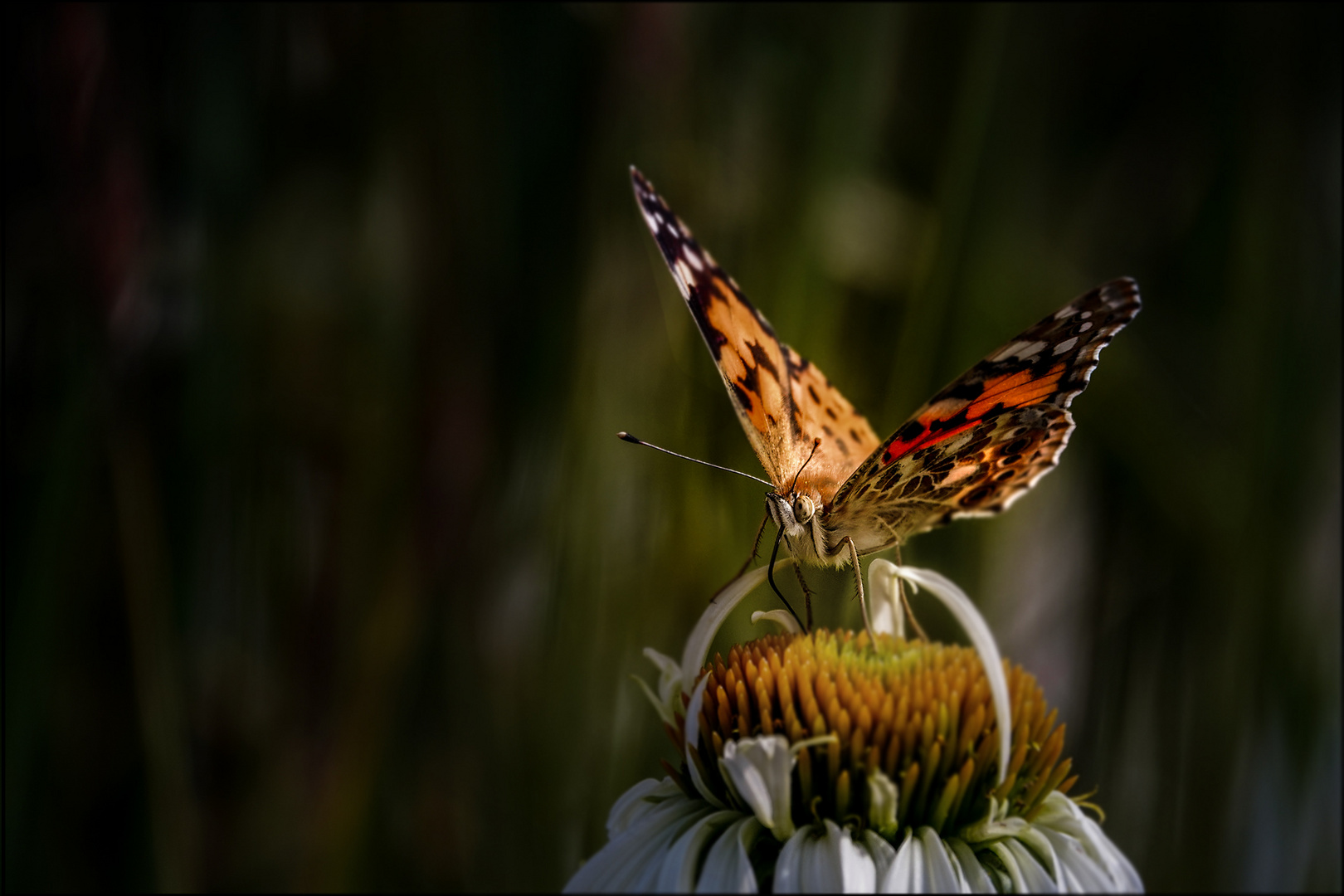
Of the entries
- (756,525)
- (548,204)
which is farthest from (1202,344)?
(548,204)

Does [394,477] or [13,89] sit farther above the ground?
[13,89]

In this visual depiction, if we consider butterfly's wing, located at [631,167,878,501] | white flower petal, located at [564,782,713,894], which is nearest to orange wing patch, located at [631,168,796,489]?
butterfly's wing, located at [631,167,878,501]

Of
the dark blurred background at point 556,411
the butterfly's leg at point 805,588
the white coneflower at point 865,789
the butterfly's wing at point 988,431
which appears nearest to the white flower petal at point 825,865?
the white coneflower at point 865,789

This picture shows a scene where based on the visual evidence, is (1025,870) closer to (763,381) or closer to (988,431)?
(988,431)

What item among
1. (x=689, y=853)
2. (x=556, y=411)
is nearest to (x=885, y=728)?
(x=689, y=853)

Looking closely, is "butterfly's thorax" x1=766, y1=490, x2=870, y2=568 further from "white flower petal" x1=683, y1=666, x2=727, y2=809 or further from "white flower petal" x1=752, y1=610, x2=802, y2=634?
"white flower petal" x1=683, y1=666, x2=727, y2=809

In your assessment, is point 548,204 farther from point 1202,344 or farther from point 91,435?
point 1202,344

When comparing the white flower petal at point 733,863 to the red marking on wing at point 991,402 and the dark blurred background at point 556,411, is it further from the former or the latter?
the dark blurred background at point 556,411
